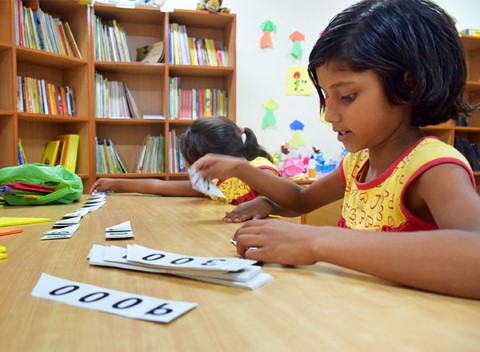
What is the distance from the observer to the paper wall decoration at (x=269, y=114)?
3771 mm

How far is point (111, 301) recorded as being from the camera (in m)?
0.46

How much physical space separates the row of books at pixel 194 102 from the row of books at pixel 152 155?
236 mm

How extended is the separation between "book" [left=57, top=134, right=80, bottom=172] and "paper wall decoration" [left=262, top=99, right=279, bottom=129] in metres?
1.56

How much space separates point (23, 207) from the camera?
1490mm

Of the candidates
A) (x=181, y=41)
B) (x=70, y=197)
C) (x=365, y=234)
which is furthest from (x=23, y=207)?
(x=181, y=41)

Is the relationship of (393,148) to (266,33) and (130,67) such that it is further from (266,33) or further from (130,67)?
(266,33)

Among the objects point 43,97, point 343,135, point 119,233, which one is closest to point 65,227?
point 119,233

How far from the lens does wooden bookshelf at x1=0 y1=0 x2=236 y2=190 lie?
2.70 m

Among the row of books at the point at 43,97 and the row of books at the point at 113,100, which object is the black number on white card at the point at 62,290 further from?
the row of books at the point at 113,100

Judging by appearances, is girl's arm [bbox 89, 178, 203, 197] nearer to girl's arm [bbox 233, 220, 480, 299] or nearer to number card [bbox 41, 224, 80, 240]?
number card [bbox 41, 224, 80, 240]

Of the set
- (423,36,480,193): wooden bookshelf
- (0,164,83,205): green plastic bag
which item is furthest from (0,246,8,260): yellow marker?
(423,36,480,193): wooden bookshelf

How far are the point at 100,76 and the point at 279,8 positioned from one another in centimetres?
167

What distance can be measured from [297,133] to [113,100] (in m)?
1.60

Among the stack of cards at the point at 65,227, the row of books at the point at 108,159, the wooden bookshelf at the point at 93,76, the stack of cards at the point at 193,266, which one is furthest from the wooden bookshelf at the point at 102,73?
the stack of cards at the point at 193,266
